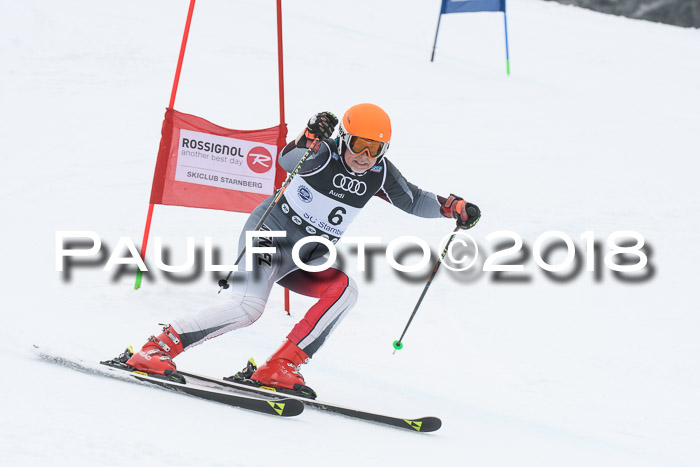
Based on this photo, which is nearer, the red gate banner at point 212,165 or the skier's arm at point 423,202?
the skier's arm at point 423,202

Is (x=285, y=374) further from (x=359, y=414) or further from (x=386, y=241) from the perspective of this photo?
(x=386, y=241)

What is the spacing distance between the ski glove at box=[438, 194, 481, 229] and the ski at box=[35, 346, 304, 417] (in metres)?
Result: 1.31

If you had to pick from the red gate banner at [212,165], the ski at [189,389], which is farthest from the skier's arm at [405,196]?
the red gate banner at [212,165]

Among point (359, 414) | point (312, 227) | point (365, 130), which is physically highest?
point (365, 130)

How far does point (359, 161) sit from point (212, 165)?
162cm

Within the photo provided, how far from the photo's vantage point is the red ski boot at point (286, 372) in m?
3.56

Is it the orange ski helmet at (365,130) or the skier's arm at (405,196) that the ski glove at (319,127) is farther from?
the skier's arm at (405,196)

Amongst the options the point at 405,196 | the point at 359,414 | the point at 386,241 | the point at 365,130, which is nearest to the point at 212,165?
the point at 405,196

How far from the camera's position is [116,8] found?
12391 millimetres

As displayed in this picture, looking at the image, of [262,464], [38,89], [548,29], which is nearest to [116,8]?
[38,89]

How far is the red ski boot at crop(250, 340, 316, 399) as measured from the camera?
11.7 feet

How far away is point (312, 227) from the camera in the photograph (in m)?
3.86

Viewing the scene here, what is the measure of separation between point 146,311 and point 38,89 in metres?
5.37

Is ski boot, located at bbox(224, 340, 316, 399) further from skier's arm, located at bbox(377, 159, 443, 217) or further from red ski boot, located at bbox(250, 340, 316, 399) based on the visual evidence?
skier's arm, located at bbox(377, 159, 443, 217)
